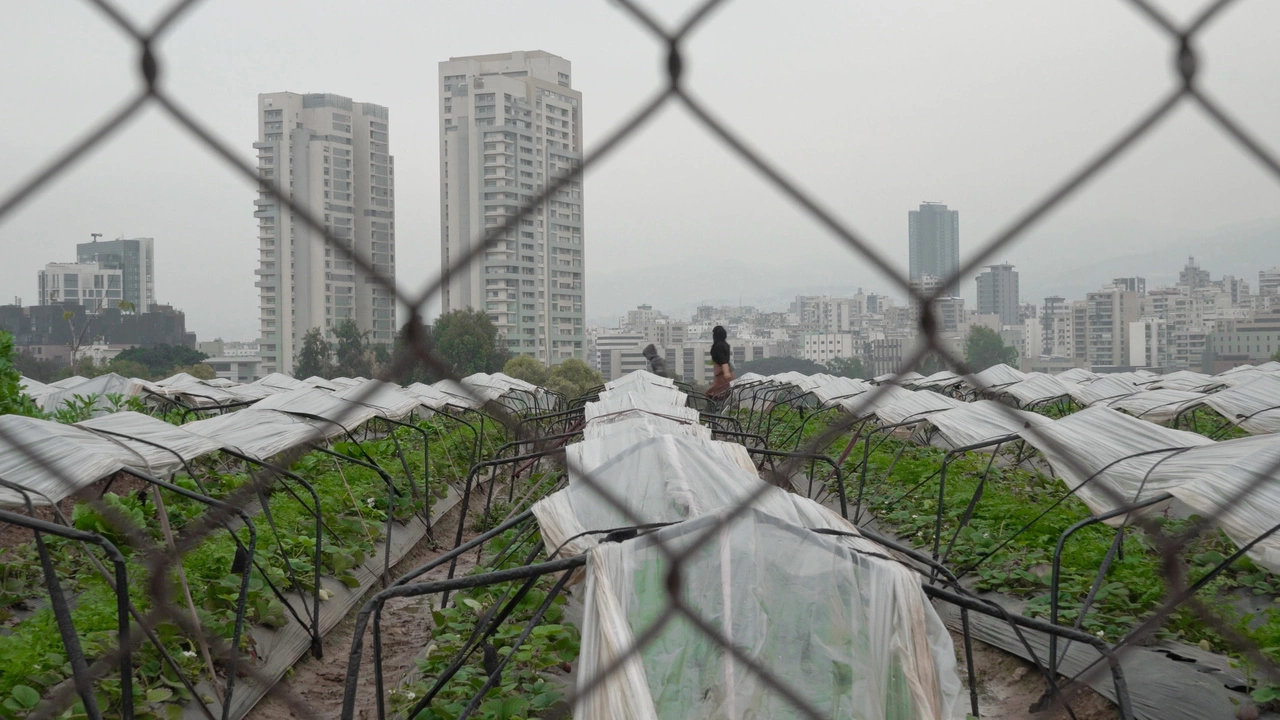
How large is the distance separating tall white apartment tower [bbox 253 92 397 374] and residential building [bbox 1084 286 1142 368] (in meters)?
1.97

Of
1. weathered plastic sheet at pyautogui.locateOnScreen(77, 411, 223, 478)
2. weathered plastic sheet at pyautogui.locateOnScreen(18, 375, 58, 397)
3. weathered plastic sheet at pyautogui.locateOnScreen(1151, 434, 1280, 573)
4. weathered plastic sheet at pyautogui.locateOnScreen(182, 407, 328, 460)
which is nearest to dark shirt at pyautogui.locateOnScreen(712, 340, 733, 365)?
weathered plastic sheet at pyautogui.locateOnScreen(182, 407, 328, 460)

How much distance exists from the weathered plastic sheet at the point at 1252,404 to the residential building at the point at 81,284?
10.8m

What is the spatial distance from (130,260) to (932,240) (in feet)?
3.95

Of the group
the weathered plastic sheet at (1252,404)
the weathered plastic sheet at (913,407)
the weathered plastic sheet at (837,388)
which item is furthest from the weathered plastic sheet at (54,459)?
the weathered plastic sheet at (837,388)

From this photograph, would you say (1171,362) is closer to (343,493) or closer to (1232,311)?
(1232,311)

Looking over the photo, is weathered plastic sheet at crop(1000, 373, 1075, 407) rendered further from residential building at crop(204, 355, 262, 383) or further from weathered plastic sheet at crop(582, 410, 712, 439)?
residential building at crop(204, 355, 262, 383)

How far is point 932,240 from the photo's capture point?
1.11m

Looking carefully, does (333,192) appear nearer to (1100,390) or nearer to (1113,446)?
(1113,446)

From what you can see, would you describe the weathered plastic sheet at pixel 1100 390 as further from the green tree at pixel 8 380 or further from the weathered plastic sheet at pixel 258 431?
the green tree at pixel 8 380

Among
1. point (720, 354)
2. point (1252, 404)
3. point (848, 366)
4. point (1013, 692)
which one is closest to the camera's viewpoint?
Answer: point (848, 366)

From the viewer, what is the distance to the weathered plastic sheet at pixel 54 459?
4.19 m

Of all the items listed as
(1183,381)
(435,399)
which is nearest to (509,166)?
(435,399)

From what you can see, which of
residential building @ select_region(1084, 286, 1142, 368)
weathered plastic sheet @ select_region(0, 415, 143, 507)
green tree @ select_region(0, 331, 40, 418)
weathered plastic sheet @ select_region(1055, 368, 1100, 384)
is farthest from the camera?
weathered plastic sheet @ select_region(1055, 368, 1100, 384)

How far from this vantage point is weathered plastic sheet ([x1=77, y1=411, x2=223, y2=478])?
5.61 m
